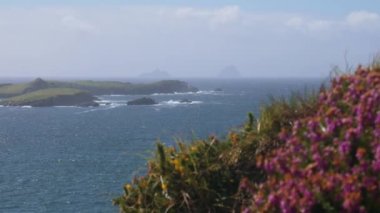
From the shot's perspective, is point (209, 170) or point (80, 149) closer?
point (209, 170)

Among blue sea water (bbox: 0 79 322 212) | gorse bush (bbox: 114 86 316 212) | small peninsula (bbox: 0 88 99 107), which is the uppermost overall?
gorse bush (bbox: 114 86 316 212)

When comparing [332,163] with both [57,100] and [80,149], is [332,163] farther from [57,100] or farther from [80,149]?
[57,100]

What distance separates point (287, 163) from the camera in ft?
18.7

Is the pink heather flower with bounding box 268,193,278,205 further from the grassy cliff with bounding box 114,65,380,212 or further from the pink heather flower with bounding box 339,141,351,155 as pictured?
the pink heather flower with bounding box 339,141,351,155

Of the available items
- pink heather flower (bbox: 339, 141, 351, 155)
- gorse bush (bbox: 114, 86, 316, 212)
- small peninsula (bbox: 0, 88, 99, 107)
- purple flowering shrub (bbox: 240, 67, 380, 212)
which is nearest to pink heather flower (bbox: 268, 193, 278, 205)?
purple flowering shrub (bbox: 240, 67, 380, 212)

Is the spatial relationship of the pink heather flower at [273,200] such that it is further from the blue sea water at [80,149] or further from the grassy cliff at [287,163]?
the blue sea water at [80,149]

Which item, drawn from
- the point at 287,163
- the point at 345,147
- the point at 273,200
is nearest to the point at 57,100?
the point at 287,163

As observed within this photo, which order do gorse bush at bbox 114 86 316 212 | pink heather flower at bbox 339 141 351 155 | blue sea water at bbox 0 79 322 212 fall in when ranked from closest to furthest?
pink heather flower at bbox 339 141 351 155
gorse bush at bbox 114 86 316 212
blue sea water at bbox 0 79 322 212

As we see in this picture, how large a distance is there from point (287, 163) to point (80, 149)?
83569mm

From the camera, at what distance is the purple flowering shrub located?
5102mm

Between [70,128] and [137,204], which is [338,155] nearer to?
[137,204]

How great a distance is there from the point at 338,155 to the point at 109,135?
97.7m

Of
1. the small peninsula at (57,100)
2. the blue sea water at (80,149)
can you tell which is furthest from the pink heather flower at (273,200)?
the small peninsula at (57,100)

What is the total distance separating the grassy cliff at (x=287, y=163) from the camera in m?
5.18
